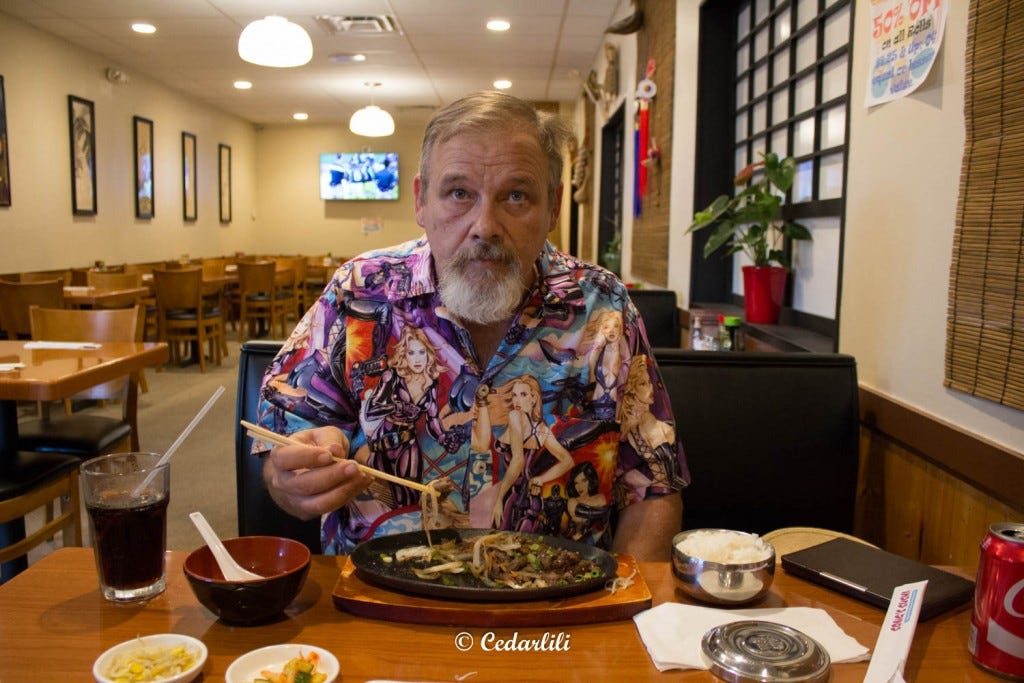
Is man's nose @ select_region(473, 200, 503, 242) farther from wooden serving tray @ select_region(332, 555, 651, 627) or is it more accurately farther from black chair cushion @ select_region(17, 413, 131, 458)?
black chair cushion @ select_region(17, 413, 131, 458)

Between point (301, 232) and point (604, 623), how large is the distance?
12869 millimetres

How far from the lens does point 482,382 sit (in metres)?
1.45

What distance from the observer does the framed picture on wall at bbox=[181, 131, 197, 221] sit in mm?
10016

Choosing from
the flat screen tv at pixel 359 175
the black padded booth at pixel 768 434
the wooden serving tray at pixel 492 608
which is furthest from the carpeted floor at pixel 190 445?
the flat screen tv at pixel 359 175

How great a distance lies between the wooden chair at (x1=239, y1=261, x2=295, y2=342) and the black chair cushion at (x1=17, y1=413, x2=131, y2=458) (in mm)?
5531

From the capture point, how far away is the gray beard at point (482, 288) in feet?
4.71

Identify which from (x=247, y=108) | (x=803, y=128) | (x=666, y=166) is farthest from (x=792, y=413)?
(x=247, y=108)

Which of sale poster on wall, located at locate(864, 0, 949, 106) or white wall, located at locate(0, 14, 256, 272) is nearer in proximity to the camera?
sale poster on wall, located at locate(864, 0, 949, 106)

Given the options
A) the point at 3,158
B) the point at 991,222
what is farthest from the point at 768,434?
the point at 3,158

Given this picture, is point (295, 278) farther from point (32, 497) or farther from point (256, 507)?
point (256, 507)

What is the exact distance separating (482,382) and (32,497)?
1.74 m

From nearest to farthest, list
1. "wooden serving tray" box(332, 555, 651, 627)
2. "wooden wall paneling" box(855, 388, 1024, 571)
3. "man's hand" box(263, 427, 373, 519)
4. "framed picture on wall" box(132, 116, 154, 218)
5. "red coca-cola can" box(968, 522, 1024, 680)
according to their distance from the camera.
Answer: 1. "red coca-cola can" box(968, 522, 1024, 680)
2. "wooden serving tray" box(332, 555, 651, 627)
3. "man's hand" box(263, 427, 373, 519)
4. "wooden wall paneling" box(855, 388, 1024, 571)
5. "framed picture on wall" box(132, 116, 154, 218)

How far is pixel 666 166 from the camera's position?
4465 millimetres

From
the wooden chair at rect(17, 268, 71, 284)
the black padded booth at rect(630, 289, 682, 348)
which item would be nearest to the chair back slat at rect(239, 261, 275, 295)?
the wooden chair at rect(17, 268, 71, 284)
